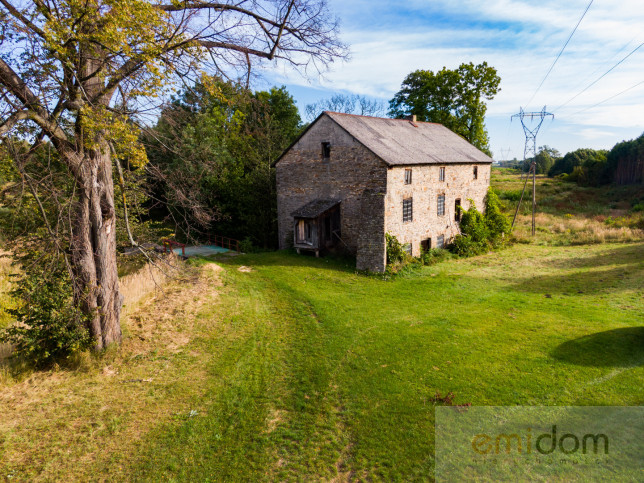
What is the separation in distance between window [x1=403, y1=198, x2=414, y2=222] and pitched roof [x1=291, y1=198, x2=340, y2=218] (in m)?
3.90

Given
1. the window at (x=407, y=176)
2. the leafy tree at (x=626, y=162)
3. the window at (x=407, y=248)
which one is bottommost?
the window at (x=407, y=248)

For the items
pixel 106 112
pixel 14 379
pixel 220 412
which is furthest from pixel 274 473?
pixel 106 112

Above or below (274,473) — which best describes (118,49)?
above

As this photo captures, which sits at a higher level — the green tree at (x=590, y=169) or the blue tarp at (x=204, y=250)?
the green tree at (x=590, y=169)

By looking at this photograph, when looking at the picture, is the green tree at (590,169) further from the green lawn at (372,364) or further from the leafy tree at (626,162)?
the green lawn at (372,364)

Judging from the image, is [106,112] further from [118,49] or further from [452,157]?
[452,157]

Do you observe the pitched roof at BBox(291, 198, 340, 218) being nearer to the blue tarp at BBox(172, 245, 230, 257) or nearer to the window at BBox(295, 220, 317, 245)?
the window at BBox(295, 220, 317, 245)

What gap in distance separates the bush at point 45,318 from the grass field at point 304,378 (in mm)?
611

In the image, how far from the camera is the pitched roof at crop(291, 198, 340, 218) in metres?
20.9

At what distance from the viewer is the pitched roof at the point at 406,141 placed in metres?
20.9

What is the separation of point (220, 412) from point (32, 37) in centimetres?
865

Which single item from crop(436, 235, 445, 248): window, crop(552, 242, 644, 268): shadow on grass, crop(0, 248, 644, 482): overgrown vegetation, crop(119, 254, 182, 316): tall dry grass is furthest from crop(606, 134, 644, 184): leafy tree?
crop(119, 254, 182, 316): tall dry grass

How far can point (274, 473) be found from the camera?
270 inches

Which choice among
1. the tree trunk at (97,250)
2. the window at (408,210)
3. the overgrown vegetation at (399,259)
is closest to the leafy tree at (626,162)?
the overgrown vegetation at (399,259)
